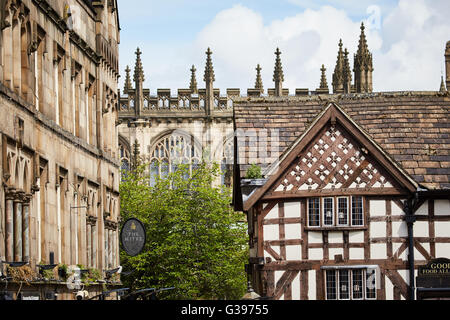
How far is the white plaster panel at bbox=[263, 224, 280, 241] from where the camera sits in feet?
94.4

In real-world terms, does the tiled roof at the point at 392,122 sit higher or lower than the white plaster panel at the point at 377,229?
higher

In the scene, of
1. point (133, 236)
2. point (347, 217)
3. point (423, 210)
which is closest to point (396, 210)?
point (423, 210)

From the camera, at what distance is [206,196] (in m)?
54.8

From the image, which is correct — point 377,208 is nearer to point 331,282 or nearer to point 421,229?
point 421,229

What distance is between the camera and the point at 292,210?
94.9 ft

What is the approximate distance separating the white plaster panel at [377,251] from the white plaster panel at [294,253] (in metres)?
1.82

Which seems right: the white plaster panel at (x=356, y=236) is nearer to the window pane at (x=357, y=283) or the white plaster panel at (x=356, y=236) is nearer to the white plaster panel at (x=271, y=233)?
the window pane at (x=357, y=283)

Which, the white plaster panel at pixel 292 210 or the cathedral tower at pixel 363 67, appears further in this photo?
the cathedral tower at pixel 363 67

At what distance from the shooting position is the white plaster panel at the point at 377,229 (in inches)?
1128

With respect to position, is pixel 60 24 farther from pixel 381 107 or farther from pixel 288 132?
pixel 381 107

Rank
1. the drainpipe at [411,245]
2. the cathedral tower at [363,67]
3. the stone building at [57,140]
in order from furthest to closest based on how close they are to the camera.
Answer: the cathedral tower at [363,67] → the drainpipe at [411,245] → the stone building at [57,140]

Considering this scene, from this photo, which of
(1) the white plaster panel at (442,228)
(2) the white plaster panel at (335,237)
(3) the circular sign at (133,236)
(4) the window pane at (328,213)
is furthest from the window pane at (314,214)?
(3) the circular sign at (133,236)

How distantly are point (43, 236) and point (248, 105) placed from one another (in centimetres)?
813
